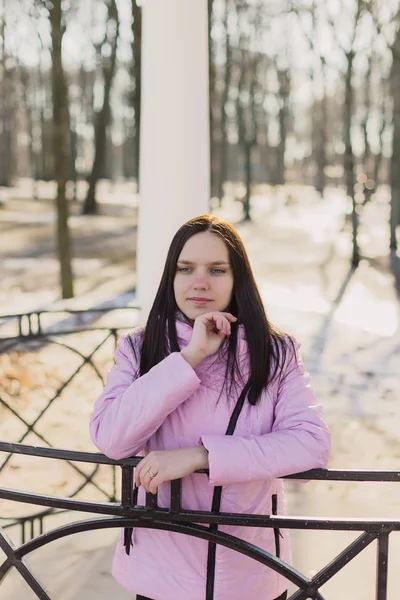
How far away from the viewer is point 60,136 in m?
11.2

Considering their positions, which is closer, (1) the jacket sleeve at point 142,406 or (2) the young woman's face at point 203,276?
(1) the jacket sleeve at point 142,406

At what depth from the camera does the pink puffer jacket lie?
74.3 inches

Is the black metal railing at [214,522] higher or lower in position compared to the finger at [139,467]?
lower

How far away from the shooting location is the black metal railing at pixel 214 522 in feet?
5.88

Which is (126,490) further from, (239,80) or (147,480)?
(239,80)

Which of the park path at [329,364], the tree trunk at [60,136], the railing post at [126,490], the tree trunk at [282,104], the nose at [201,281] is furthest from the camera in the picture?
the tree trunk at [282,104]

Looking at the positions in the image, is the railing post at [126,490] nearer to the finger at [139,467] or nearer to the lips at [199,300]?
the finger at [139,467]

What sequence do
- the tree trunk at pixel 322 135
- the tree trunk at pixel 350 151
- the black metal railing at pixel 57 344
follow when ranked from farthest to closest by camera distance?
the tree trunk at pixel 322 135 → the tree trunk at pixel 350 151 → the black metal railing at pixel 57 344

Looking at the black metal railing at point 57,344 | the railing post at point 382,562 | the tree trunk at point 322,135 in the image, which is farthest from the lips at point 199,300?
the tree trunk at point 322,135

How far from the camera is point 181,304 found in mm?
2090

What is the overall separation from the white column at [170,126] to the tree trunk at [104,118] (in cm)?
1286

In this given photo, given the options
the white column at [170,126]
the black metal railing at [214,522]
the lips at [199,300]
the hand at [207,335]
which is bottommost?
the black metal railing at [214,522]

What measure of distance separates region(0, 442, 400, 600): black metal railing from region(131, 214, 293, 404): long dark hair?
0.29 metres

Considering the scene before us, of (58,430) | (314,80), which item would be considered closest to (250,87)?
(314,80)
